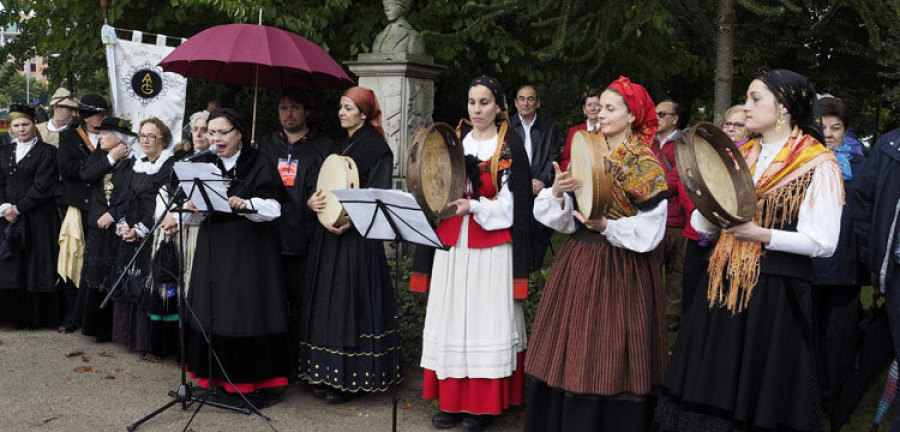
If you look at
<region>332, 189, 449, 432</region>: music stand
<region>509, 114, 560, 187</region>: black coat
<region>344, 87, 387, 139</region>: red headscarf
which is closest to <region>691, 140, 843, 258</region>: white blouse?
<region>332, 189, 449, 432</region>: music stand

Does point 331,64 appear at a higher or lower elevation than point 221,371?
higher

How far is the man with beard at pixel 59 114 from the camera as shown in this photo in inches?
305

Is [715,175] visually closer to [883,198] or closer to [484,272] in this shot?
[883,198]

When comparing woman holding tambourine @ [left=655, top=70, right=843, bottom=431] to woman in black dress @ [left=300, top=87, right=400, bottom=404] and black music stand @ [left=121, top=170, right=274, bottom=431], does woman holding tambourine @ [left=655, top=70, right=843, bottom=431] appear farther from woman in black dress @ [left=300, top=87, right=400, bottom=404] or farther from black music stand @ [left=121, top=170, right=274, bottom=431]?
black music stand @ [left=121, top=170, right=274, bottom=431]

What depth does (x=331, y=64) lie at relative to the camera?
5781 mm

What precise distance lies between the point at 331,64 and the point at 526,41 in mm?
6425

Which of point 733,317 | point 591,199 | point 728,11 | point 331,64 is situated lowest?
point 733,317

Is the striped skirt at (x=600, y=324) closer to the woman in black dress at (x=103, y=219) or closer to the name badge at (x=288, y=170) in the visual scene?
the name badge at (x=288, y=170)

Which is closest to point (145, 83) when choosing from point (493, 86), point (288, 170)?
point (288, 170)

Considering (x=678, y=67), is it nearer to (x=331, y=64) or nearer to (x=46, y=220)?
(x=331, y=64)

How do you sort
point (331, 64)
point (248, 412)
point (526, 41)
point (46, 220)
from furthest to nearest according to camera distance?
point (526, 41) < point (46, 220) < point (331, 64) < point (248, 412)

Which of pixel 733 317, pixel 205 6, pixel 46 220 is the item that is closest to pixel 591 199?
pixel 733 317

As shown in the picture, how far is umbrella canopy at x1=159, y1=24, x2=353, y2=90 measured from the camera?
17.2 feet

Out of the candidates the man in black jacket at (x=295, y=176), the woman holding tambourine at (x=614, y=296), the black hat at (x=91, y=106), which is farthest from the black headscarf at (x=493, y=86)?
the black hat at (x=91, y=106)
